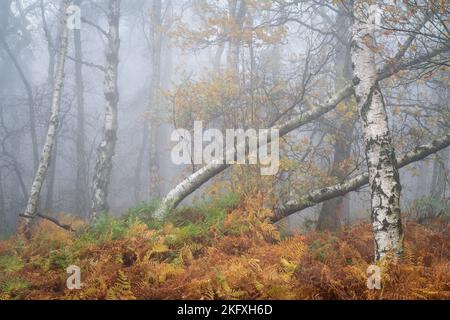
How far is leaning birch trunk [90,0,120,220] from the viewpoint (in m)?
10.7

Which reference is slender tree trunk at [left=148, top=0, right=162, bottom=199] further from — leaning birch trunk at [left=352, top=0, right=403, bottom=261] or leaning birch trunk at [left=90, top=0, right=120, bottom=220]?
leaning birch trunk at [left=352, top=0, right=403, bottom=261]

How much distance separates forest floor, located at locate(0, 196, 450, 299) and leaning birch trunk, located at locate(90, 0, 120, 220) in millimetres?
3457

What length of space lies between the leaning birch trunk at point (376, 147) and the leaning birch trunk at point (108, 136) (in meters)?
7.58

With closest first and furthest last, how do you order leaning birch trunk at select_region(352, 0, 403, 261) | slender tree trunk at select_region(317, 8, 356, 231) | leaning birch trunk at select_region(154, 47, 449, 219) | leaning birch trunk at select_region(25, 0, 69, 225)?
1. leaning birch trunk at select_region(352, 0, 403, 261)
2. leaning birch trunk at select_region(154, 47, 449, 219)
3. leaning birch trunk at select_region(25, 0, 69, 225)
4. slender tree trunk at select_region(317, 8, 356, 231)

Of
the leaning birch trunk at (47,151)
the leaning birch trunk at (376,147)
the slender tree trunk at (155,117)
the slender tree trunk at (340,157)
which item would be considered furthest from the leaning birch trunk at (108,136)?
the leaning birch trunk at (376,147)

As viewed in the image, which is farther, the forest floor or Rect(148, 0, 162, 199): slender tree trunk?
Rect(148, 0, 162, 199): slender tree trunk

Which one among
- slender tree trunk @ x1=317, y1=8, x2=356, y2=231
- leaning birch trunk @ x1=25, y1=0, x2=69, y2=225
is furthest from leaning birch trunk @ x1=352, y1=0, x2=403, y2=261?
leaning birch trunk @ x1=25, y1=0, x2=69, y2=225

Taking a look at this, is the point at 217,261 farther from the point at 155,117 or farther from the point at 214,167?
the point at 155,117

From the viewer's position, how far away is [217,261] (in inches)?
209

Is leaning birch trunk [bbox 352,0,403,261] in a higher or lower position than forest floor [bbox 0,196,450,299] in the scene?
higher

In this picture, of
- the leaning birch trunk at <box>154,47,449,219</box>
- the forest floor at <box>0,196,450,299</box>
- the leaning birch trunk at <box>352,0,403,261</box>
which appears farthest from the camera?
the leaning birch trunk at <box>154,47,449,219</box>

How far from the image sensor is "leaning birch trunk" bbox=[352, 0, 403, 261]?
490 cm

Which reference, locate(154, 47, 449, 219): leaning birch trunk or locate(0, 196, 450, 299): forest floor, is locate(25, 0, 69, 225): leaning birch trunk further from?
locate(154, 47, 449, 219): leaning birch trunk
